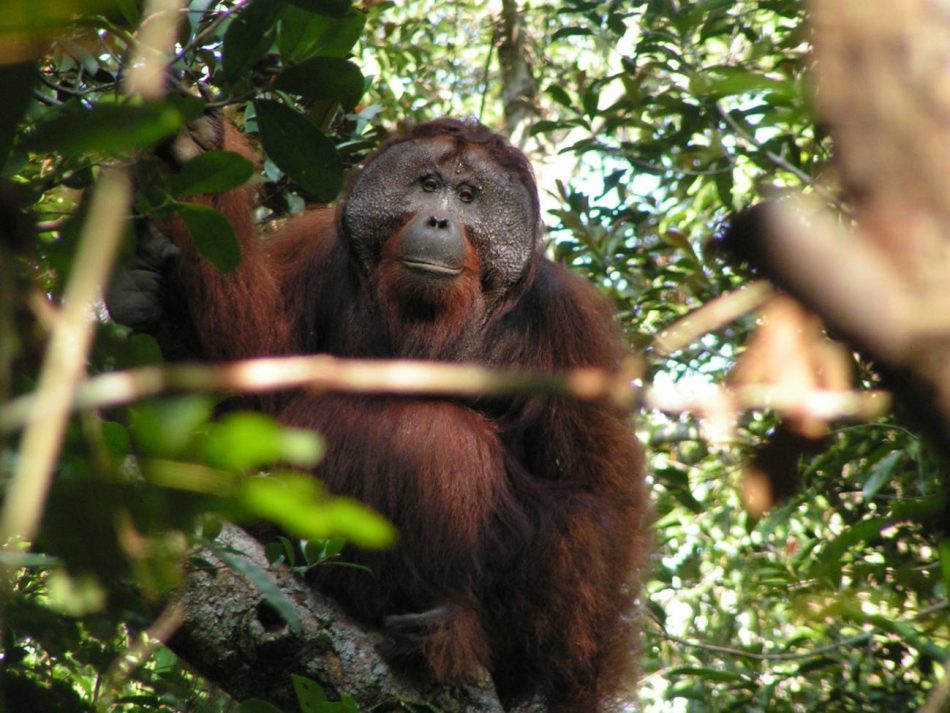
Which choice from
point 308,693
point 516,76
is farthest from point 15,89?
point 516,76

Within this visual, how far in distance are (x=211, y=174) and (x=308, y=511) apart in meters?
1.34

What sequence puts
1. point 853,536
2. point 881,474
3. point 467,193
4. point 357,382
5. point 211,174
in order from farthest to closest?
1. point 467,193
2. point 881,474
3. point 211,174
4. point 853,536
5. point 357,382

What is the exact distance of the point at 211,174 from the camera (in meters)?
2.28

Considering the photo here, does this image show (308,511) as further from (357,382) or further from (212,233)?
(212,233)

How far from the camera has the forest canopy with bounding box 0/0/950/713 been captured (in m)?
0.90

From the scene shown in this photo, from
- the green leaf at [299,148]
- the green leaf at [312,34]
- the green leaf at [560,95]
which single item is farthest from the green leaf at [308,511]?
the green leaf at [560,95]

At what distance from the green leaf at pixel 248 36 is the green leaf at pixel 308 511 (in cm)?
129

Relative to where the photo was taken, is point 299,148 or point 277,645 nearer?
point 299,148

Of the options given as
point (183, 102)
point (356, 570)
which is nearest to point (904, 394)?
point (183, 102)

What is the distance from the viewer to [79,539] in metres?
1.20

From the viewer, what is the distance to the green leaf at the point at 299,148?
2625mm

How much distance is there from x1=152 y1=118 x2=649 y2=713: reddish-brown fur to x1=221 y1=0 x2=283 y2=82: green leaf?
62.7 inches

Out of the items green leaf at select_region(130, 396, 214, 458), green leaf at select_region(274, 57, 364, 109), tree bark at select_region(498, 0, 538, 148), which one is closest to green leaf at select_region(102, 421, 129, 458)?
green leaf at select_region(130, 396, 214, 458)

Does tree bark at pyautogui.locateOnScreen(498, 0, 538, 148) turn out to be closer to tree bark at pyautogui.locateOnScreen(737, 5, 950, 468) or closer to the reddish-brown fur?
the reddish-brown fur
